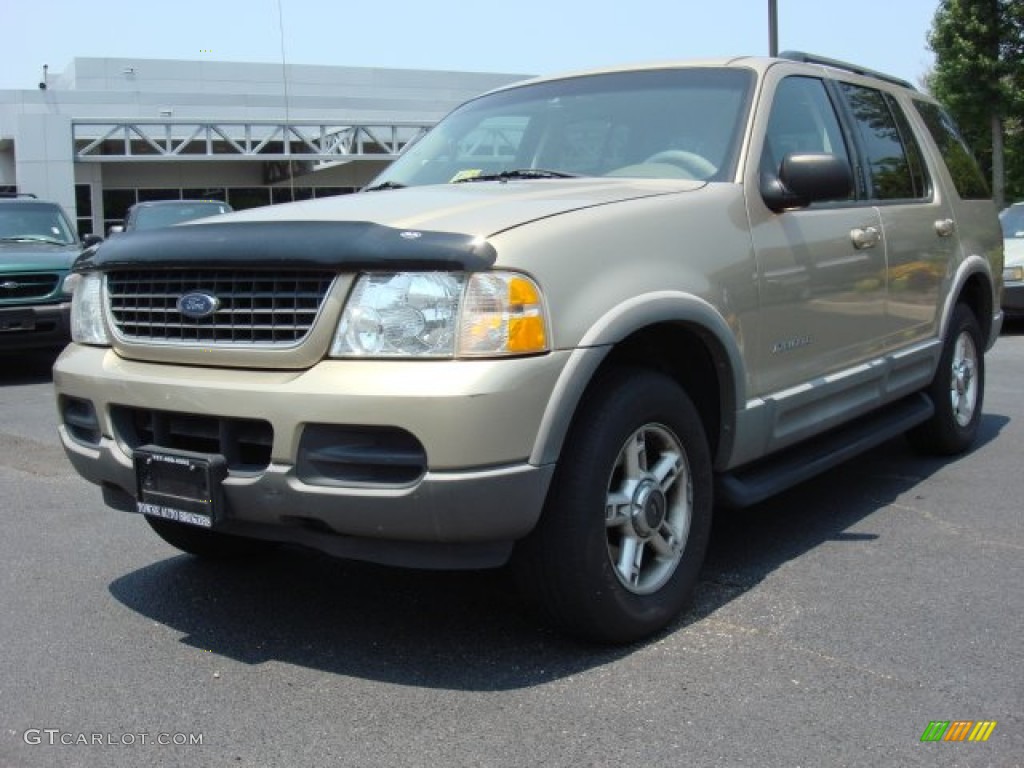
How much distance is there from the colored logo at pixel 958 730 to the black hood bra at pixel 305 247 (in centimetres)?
168

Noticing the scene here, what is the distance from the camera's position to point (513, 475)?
2992 millimetres

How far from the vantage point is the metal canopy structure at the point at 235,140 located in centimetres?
3127

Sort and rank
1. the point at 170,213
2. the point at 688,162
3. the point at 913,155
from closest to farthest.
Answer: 1. the point at 688,162
2. the point at 913,155
3. the point at 170,213

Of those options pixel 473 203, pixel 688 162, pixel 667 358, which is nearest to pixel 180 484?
pixel 473 203

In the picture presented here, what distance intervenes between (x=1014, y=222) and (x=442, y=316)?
40.6 ft

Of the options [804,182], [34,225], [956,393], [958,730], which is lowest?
[958,730]

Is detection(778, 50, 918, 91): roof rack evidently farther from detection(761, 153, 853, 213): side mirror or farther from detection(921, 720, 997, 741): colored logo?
detection(921, 720, 997, 741): colored logo

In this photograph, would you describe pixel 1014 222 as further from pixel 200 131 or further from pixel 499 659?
pixel 200 131

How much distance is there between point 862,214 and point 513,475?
2486mm

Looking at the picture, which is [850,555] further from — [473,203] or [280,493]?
[280,493]

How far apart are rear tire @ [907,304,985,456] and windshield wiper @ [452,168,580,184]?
2557 millimetres

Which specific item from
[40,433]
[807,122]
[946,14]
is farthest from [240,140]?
[807,122]

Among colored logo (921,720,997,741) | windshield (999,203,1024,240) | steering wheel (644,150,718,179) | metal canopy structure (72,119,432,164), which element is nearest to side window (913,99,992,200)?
steering wheel (644,150,718,179)

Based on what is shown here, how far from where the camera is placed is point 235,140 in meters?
33.6
